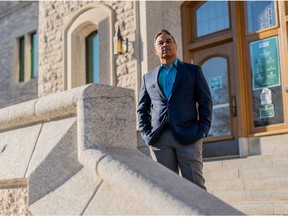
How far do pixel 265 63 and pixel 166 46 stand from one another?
4941mm

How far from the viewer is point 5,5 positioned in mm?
15906

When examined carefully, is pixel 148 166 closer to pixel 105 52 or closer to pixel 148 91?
pixel 148 91

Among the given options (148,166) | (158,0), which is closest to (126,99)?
(148,166)

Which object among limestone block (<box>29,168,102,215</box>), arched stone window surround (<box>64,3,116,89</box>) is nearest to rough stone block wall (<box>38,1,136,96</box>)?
arched stone window surround (<box>64,3,116,89</box>)

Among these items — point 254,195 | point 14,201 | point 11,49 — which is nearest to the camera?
point 14,201

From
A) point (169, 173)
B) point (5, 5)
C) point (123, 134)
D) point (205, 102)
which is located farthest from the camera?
point (5, 5)

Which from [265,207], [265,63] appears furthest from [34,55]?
[265,207]

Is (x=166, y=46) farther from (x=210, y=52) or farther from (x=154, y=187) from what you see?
(x=210, y=52)

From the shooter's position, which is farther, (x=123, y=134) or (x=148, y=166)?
(x=123, y=134)

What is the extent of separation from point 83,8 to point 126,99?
25.5ft

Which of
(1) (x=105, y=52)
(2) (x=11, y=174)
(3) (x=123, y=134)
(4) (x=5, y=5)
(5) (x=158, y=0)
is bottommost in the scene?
(2) (x=11, y=174)

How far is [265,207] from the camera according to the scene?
507 cm

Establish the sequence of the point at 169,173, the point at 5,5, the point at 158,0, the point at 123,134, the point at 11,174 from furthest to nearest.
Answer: the point at 5,5 < the point at 158,0 < the point at 11,174 < the point at 123,134 < the point at 169,173

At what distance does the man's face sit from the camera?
11.6ft
